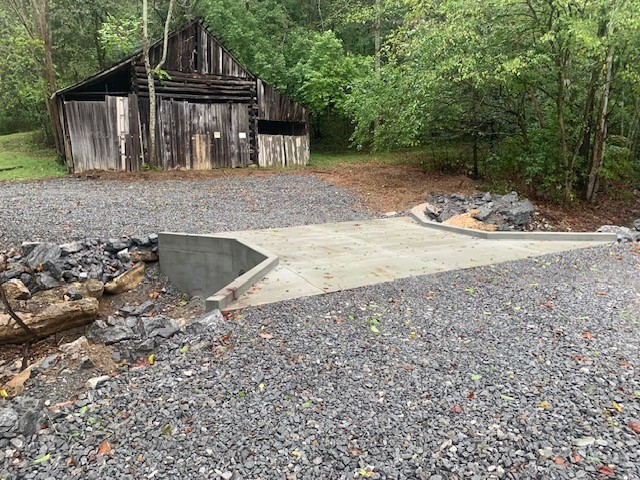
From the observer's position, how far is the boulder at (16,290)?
553 centimetres

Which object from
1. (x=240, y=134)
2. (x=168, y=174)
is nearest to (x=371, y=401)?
(x=168, y=174)

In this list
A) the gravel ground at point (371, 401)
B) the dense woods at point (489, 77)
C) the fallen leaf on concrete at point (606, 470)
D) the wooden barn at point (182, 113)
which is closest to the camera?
the fallen leaf on concrete at point (606, 470)

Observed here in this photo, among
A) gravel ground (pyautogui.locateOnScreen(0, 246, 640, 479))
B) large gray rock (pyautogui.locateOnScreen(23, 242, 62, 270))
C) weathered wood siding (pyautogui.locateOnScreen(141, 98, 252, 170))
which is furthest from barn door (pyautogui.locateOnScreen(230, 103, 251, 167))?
gravel ground (pyautogui.locateOnScreen(0, 246, 640, 479))

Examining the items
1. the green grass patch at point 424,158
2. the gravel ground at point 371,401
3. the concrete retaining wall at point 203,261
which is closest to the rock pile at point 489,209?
the gravel ground at point 371,401

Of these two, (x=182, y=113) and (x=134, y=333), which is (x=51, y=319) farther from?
(x=182, y=113)

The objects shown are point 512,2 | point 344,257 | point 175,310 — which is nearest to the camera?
point 344,257

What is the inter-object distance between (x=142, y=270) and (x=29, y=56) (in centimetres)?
1444

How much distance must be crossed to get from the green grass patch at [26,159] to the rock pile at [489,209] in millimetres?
11499

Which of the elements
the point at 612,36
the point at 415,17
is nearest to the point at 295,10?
the point at 415,17

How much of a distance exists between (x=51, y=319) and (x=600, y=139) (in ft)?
35.6

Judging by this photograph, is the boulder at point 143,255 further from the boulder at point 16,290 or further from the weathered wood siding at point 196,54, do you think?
the weathered wood siding at point 196,54

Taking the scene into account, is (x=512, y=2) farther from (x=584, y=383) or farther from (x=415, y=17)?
(x=584, y=383)

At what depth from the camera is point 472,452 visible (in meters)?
2.19

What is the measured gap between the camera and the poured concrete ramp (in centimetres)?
462
